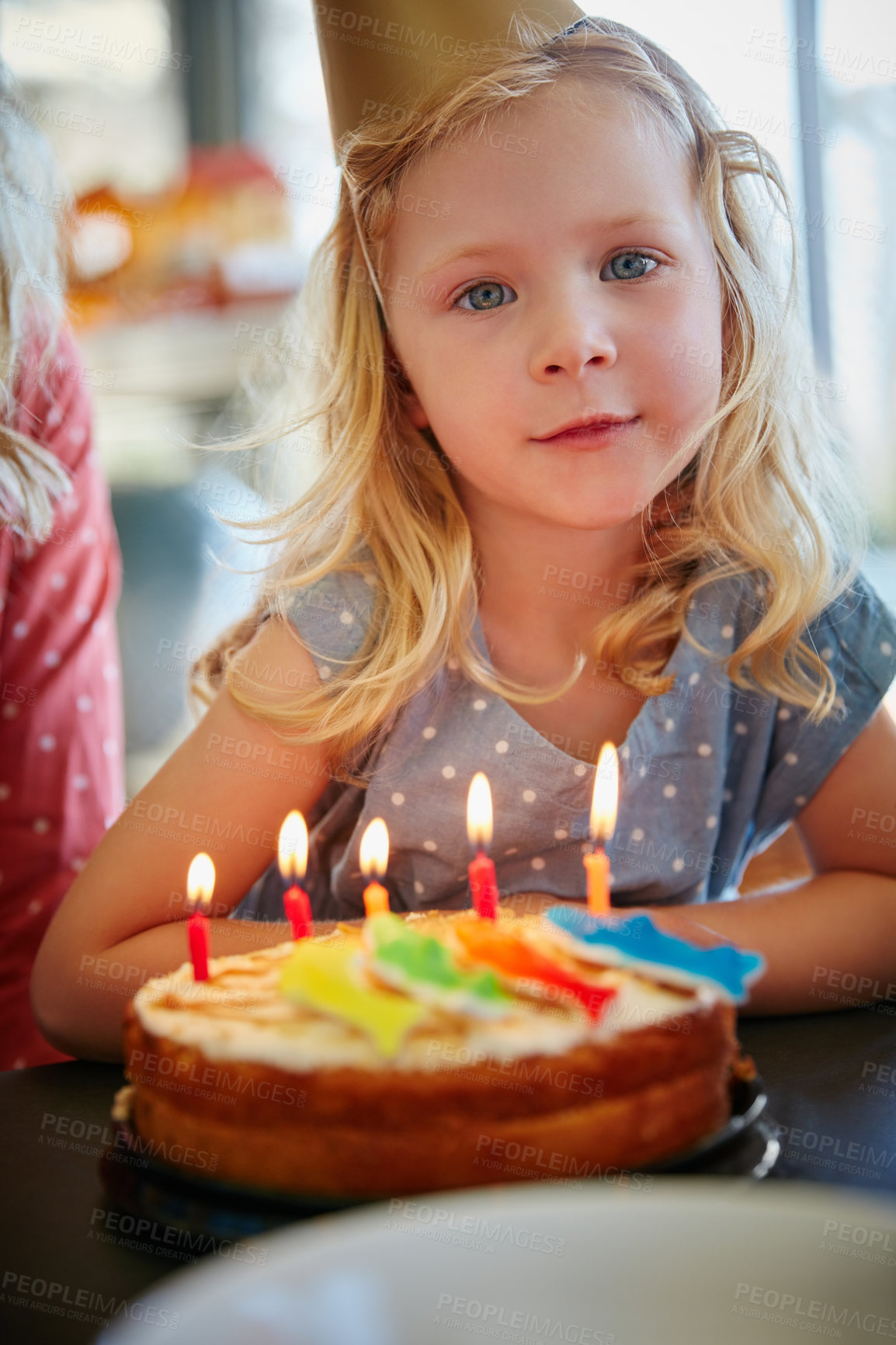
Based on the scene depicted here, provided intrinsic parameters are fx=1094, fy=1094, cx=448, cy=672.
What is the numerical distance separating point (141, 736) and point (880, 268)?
2.12 m

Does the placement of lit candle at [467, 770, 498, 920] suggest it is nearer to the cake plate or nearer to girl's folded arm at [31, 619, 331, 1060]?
the cake plate

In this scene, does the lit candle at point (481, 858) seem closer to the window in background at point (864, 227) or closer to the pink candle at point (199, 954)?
the pink candle at point (199, 954)

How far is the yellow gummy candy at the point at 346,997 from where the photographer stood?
1.54 ft

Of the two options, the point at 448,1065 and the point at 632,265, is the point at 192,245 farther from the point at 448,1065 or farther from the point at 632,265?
the point at 448,1065

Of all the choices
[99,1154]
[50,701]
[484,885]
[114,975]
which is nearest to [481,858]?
[484,885]

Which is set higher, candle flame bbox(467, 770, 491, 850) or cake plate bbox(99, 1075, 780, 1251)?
candle flame bbox(467, 770, 491, 850)

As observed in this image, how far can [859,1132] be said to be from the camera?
1.85 feet

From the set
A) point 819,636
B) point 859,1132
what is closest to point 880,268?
point 819,636

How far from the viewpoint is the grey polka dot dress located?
40.8 inches

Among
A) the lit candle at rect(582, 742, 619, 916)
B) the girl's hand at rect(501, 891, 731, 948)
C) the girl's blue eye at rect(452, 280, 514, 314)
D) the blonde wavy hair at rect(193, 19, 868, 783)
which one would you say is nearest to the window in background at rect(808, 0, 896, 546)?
the blonde wavy hair at rect(193, 19, 868, 783)

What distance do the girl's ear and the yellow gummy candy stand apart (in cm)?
75

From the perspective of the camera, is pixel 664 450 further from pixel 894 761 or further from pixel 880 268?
pixel 880 268

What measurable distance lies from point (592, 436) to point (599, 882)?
0.47 m

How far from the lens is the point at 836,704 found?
1.03 meters
